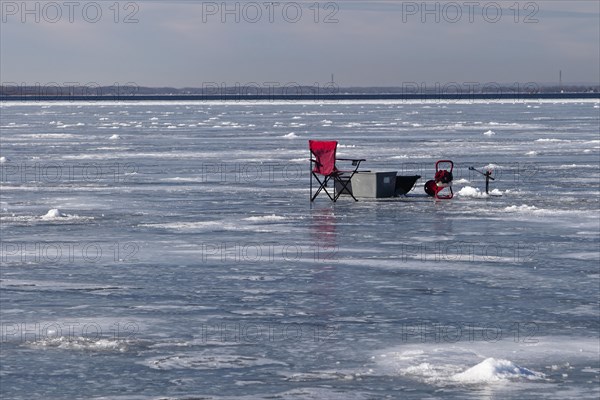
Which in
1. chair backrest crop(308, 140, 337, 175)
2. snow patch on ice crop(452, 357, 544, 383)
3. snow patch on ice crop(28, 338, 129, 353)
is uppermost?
chair backrest crop(308, 140, 337, 175)

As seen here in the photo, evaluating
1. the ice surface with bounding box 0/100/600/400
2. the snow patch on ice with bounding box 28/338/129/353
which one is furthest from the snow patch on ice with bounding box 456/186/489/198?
the snow patch on ice with bounding box 28/338/129/353

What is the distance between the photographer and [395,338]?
9.91 metres

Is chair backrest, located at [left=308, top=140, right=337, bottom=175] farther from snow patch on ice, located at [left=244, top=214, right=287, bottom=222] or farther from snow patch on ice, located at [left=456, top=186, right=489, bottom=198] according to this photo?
snow patch on ice, located at [left=456, top=186, right=489, bottom=198]

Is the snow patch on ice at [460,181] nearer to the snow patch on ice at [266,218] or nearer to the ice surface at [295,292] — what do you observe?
the ice surface at [295,292]

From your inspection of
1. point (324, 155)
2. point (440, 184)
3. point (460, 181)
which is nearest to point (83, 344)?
point (324, 155)

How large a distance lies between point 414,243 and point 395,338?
6.23 meters

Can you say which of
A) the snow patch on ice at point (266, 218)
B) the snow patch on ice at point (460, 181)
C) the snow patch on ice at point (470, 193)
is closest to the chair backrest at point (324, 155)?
the snow patch on ice at point (266, 218)

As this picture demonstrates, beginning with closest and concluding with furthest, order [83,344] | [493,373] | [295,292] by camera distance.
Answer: [493,373]
[83,344]
[295,292]

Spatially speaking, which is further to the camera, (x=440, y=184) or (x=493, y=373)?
(x=440, y=184)

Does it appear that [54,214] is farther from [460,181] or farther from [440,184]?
[460,181]

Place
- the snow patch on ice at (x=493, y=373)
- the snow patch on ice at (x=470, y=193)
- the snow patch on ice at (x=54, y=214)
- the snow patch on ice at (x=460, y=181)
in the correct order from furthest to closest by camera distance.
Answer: the snow patch on ice at (x=460, y=181)
the snow patch on ice at (x=470, y=193)
the snow patch on ice at (x=54, y=214)
the snow patch on ice at (x=493, y=373)

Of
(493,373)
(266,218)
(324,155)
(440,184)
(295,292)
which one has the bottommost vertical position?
(493,373)

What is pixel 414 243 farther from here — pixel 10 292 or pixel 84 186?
pixel 84 186

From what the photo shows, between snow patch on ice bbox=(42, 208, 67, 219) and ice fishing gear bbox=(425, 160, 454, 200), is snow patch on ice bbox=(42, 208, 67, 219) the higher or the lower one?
the lower one
